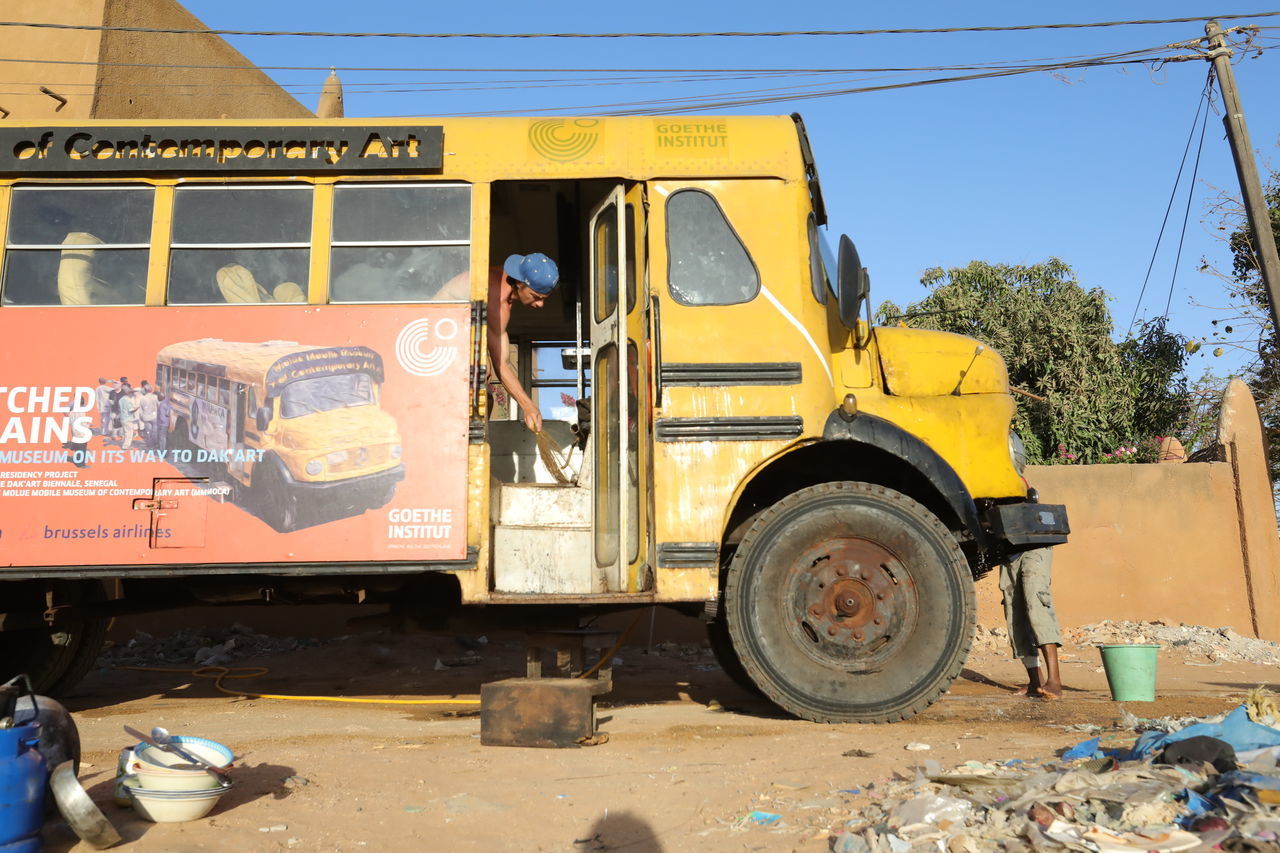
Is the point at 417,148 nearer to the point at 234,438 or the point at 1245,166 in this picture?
the point at 234,438

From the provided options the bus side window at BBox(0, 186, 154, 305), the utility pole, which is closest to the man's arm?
the bus side window at BBox(0, 186, 154, 305)

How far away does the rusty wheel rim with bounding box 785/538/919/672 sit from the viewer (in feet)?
16.0

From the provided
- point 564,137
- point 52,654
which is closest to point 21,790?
point 564,137

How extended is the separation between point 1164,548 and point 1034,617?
4.56m

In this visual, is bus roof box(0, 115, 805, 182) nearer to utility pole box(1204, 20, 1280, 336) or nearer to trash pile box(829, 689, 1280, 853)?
trash pile box(829, 689, 1280, 853)

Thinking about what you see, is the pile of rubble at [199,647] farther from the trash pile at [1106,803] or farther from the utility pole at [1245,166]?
the utility pole at [1245,166]

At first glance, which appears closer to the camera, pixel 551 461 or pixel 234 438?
pixel 234 438

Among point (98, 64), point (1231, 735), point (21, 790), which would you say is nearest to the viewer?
point (21, 790)

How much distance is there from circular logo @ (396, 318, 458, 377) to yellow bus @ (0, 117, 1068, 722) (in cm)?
2

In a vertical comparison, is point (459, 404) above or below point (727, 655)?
above

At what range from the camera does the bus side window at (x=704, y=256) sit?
16.9ft

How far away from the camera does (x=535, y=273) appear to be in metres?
5.71

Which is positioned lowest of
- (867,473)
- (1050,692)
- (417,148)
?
(1050,692)

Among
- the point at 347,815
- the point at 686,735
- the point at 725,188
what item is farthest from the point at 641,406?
the point at 347,815
